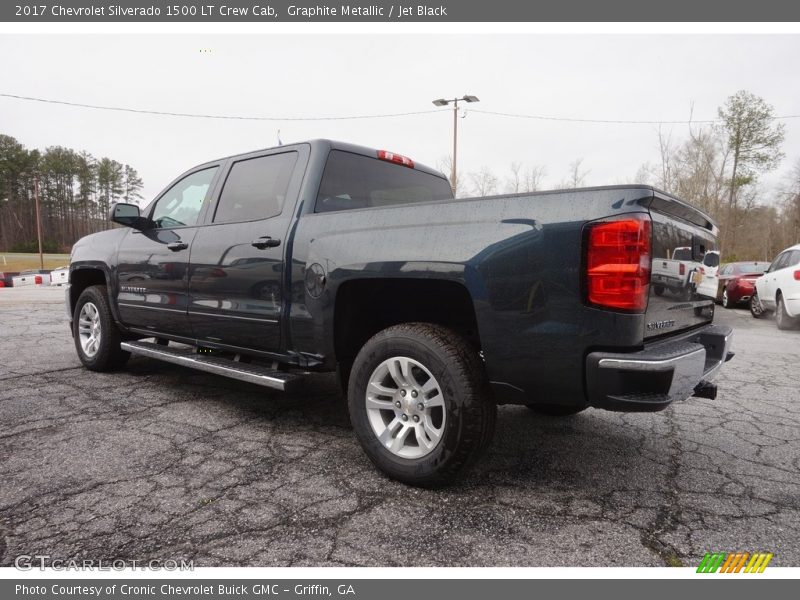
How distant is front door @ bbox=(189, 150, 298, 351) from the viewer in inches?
124

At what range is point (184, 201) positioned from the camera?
4199mm

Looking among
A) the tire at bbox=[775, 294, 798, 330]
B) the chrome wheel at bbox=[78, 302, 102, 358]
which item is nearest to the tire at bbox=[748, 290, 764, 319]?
the tire at bbox=[775, 294, 798, 330]

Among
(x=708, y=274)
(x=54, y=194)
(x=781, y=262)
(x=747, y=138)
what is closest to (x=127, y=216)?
(x=708, y=274)

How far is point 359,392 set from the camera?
105 inches

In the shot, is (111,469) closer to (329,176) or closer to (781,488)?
(329,176)

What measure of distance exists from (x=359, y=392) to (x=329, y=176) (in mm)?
1480

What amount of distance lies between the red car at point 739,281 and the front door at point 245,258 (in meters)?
12.4

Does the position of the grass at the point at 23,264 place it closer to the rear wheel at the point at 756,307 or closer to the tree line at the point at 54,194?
the tree line at the point at 54,194

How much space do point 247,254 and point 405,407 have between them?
1.53m

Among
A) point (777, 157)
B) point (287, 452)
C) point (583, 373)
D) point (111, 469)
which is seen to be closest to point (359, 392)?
point (287, 452)

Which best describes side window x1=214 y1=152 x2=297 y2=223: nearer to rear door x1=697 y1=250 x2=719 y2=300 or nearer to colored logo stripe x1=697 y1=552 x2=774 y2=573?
rear door x1=697 y1=250 x2=719 y2=300

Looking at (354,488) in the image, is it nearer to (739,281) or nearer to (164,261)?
(164,261)

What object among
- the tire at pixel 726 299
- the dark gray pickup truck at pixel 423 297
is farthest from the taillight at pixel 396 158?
the tire at pixel 726 299

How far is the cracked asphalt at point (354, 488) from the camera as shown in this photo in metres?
1.96
